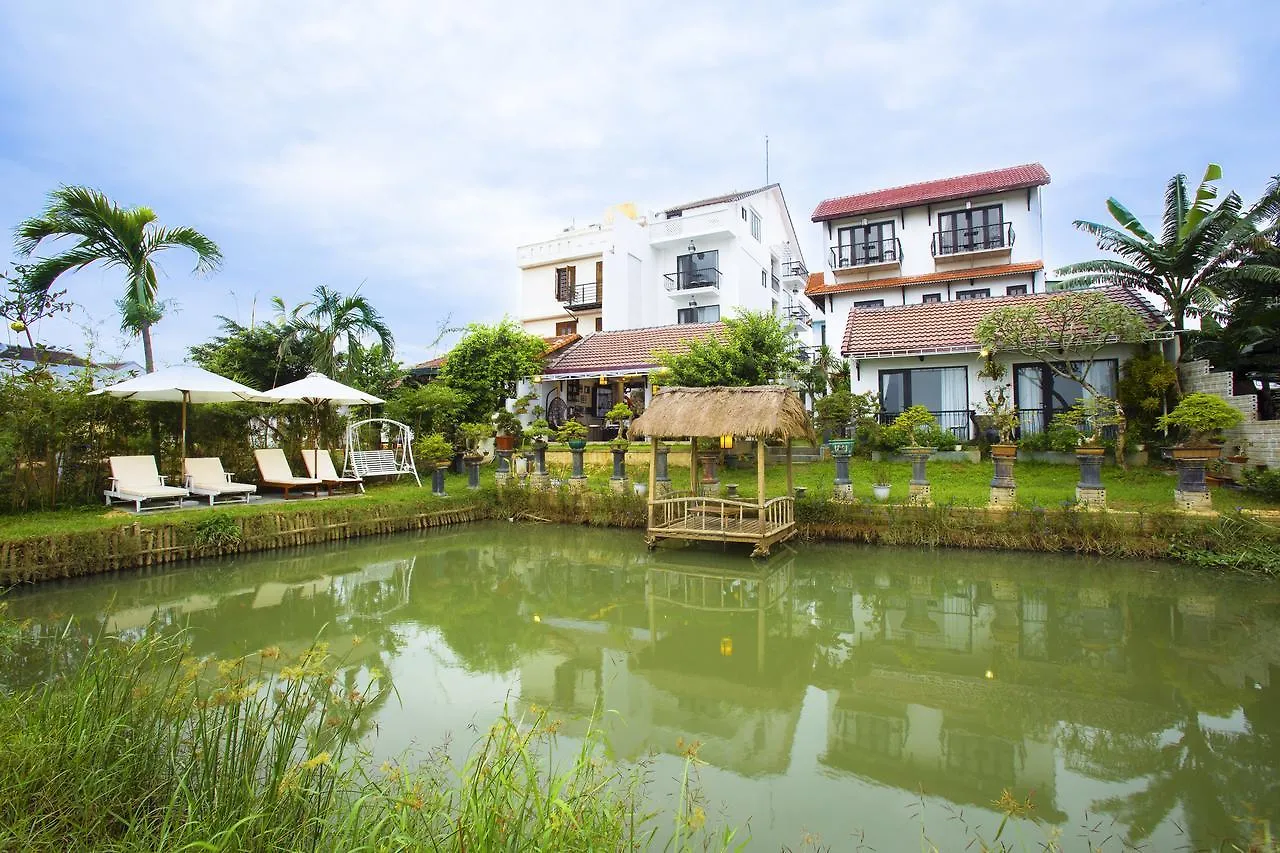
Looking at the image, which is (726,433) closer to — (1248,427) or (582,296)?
(1248,427)

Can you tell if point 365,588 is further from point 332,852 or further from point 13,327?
point 13,327

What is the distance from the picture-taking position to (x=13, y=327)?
11.0 meters

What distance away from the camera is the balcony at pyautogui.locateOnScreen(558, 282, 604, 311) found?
89.4 ft

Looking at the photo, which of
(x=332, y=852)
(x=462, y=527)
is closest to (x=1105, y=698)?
(x=332, y=852)

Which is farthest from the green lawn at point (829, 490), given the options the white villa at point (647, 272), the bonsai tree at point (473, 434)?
the white villa at point (647, 272)

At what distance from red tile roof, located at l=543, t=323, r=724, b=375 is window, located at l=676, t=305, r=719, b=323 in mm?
4924

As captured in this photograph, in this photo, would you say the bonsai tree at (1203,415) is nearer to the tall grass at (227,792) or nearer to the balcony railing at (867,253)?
the tall grass at (227,792)

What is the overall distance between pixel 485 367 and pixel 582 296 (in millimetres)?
9757

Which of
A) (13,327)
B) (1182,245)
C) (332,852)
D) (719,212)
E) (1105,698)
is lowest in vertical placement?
(1105,698)

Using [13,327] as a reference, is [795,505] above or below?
below

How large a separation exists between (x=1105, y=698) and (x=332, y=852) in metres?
5.62

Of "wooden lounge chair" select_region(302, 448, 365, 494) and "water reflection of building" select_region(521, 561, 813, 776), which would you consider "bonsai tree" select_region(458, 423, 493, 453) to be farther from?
"water reflection of building" select_region(521, 561, 813, 776)

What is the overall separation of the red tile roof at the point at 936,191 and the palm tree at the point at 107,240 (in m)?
20.6

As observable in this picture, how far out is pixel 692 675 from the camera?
5688 mm
